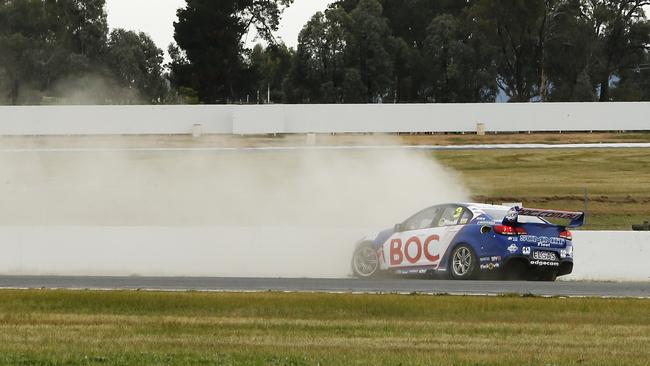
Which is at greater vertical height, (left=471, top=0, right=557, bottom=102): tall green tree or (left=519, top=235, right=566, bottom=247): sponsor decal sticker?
(left=471, top=0, right=557, bottom=102): tall green tree

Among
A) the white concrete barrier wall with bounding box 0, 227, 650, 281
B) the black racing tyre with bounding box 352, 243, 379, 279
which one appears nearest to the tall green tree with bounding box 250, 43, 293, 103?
the white concrete barrier wall with bounding box 0, 227, 650, 281

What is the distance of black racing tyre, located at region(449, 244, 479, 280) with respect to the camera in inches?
670

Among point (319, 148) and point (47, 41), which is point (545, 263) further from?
point (47, 41)

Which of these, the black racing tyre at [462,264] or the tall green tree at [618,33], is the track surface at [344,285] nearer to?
the black racing tyre at [462,264]

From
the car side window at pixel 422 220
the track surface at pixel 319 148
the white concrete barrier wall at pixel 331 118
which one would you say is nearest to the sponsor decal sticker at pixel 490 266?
the car side window at pixel 422 220

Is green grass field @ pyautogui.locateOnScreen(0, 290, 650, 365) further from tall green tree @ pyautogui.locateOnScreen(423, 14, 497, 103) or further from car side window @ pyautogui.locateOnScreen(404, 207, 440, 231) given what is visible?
tall green tree @ pyautogui.locateOnScreen(423, 14, 497, 103)

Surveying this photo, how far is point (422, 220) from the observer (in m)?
17.7

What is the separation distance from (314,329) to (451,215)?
5650 mm

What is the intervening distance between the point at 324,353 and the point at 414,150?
29.8m

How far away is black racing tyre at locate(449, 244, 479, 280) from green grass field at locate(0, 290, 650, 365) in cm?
237

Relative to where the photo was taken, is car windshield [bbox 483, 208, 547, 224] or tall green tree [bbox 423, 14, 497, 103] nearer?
car windshield [bbox 483, 208, 547, 224]

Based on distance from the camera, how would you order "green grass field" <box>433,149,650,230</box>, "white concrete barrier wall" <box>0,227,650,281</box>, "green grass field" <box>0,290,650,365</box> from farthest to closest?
"green grass field" <box>433,149,650,230</box>, "white concrete barrier wall" <box>0,227,650,281</box>, "green grass field" <box>0,290,650,365</box>

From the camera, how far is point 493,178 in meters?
37.2

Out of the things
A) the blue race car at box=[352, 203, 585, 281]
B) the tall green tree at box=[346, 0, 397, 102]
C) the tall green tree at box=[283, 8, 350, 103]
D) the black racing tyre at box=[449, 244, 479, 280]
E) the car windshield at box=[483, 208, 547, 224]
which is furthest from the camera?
the tall green tree at box=[346, 0, 397, 102]
